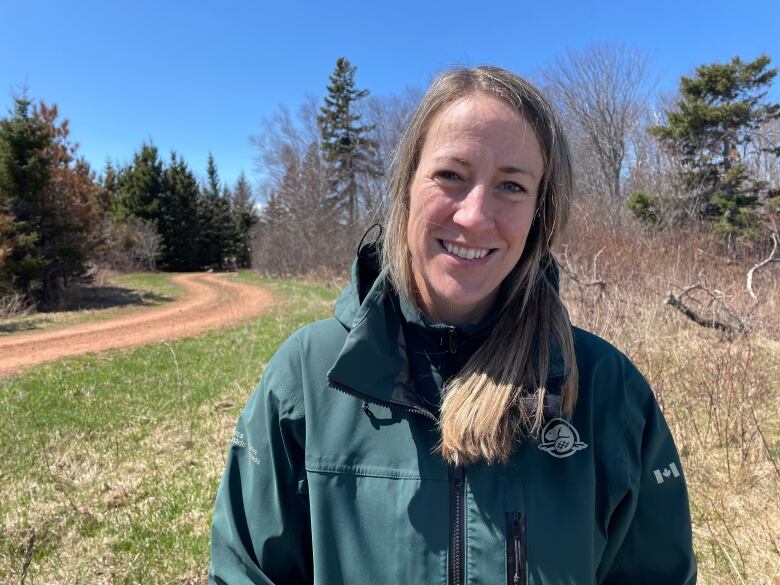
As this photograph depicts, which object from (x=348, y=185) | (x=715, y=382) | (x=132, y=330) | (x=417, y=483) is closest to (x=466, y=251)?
(x=417, y=483)

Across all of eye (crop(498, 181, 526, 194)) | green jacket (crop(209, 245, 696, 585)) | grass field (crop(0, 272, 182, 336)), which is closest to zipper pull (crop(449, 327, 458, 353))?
green jacket (crop(209, 245, 696, 585))

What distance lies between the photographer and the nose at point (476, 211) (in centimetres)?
143

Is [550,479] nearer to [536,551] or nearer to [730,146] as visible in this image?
[536,551]

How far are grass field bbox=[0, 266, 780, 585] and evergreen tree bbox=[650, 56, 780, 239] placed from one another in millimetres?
10566

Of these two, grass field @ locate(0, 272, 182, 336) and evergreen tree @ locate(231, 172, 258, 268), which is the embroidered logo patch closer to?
grass field @ locate(0, 272, 182, 336)

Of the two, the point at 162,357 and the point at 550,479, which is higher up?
the point at 550,479

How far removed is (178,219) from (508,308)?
148 ft

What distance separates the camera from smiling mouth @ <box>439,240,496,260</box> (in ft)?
4.77

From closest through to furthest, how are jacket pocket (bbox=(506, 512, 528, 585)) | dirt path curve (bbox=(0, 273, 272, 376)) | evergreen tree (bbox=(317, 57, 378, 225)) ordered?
jacket pocket (bbox=(506, 512, 528, 585)) < dirt path curve (bbox=(0, 273, 272, 376)) < evergreen tree (bbox=(317, 57, 378, 225))

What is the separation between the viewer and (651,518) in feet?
4.66

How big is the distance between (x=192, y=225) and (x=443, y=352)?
46191 millimetres

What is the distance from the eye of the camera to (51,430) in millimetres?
5707

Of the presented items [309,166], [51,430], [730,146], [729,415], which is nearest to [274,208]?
[309,166]

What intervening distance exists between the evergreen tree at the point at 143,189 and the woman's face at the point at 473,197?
43.0 m
